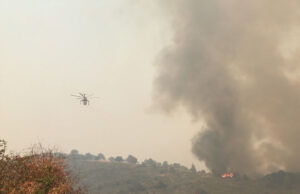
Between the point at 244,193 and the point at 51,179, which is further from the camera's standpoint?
the point at 244,193

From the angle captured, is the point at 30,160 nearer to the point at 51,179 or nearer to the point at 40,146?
the point at 40,146

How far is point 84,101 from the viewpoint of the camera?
206 feet

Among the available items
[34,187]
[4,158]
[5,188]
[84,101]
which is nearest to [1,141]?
[4,158]

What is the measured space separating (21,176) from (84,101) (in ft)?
99.0

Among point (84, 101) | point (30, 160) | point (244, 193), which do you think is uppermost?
point (84, 101)

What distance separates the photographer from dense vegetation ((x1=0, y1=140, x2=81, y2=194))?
2999cm

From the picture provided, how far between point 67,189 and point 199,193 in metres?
182

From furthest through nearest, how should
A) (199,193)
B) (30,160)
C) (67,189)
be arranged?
(199,193), (30,160), (67,189)

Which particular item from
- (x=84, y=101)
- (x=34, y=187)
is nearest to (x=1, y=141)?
(x=34, y=187)

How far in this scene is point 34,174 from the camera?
33531 millimetres

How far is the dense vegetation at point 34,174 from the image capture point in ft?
98.4

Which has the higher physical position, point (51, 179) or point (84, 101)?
point (84, 101)

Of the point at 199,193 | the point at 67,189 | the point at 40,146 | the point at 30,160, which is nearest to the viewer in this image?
the point at 67,189

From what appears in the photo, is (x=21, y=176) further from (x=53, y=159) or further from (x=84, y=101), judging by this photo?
(x=84, y=101)
